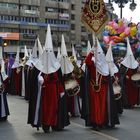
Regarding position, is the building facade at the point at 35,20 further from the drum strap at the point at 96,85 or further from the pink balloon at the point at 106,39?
the drum strap at the point at 96,85

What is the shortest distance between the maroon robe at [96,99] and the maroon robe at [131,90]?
582 cm

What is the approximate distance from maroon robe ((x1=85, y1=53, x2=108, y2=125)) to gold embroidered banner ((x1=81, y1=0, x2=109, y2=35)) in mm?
1279

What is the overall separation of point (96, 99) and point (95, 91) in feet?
0.62

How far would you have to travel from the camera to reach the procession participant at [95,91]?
469 inches

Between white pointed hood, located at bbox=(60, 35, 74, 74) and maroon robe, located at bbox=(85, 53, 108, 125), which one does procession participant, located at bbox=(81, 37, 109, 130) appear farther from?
white pointed hood, located at bbox=(60, 35, 74, 74)

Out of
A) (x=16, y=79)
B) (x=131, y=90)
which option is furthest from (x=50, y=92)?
(x=16, y=79)

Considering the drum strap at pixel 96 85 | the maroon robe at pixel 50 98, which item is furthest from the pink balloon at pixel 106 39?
the maroon robe at pixel 50 98

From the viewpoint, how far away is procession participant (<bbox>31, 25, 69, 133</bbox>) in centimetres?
1155

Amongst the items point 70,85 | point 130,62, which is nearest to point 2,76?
point 70,85

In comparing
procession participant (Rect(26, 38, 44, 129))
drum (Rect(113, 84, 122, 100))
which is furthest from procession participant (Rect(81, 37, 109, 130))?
drum (Rect(113, 84, 122, 100))

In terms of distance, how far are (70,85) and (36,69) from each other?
2375 millimetres

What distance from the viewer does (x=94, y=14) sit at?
13.0 m

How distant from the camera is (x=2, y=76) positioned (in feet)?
45.7

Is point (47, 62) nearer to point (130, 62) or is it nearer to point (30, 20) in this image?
point (130, 62)
